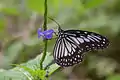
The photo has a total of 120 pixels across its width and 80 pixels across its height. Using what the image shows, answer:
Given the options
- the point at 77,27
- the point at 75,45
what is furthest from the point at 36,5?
the point at 75,45

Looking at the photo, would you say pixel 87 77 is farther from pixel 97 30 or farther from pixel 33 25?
pixel 33 25

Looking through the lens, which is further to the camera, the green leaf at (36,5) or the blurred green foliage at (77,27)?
the blurred green foliage at (77,27)

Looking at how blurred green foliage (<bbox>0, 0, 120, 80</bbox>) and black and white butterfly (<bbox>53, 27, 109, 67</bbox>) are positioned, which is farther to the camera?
blurred green foliage (<bbox>0, 0, 120, 80</bbox>)

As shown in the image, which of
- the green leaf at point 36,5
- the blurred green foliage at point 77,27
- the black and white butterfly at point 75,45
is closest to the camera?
the black and white butterfly at point 75,45

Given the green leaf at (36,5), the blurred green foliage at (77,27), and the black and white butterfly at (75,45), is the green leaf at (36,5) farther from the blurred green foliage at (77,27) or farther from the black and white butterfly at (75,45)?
A: the black and white butterfly at (75,45)

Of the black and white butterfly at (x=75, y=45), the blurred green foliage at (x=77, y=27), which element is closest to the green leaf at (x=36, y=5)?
the blurred green foliage at (x=77, y=27)

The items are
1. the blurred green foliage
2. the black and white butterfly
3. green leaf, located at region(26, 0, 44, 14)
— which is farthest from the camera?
the blurred green foliage

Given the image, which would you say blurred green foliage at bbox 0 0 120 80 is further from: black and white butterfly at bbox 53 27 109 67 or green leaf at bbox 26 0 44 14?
black and white butterfly at bbox 53 27 109 67

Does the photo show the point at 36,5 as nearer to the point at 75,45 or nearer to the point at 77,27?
the point at 77,27

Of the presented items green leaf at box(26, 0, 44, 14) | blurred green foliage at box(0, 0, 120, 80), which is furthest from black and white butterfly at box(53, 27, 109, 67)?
blurred green foliage at box(0, 0, 120, 80)
